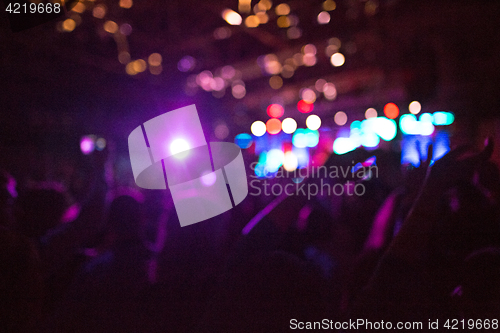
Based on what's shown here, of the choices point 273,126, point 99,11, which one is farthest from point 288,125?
point 99,11

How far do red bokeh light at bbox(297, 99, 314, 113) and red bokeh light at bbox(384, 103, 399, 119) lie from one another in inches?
18.1

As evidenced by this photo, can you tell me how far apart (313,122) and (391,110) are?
1.57 feet

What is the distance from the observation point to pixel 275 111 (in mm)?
1940

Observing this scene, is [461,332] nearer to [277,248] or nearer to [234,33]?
[277,248]

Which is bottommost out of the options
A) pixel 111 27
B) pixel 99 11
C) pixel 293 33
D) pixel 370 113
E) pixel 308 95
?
pixel 370 113

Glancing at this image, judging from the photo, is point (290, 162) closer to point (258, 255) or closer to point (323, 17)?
point (258, 255)

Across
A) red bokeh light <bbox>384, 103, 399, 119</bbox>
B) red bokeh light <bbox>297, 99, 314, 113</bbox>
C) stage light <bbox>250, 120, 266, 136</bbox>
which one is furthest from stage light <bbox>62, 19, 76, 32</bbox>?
red bokeh light <bbox>384, 103, 399, 119</bbox>

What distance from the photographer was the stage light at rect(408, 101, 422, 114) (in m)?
1.91

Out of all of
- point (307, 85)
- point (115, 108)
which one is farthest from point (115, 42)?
point (307, 85)

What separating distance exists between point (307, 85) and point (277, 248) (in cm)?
122

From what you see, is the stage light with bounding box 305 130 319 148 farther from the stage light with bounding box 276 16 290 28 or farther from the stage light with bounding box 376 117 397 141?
the stage light with bounding box 276 16 290 28

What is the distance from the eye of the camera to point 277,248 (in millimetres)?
1846

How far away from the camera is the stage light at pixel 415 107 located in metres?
1.91

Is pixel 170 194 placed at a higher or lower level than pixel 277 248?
higher
